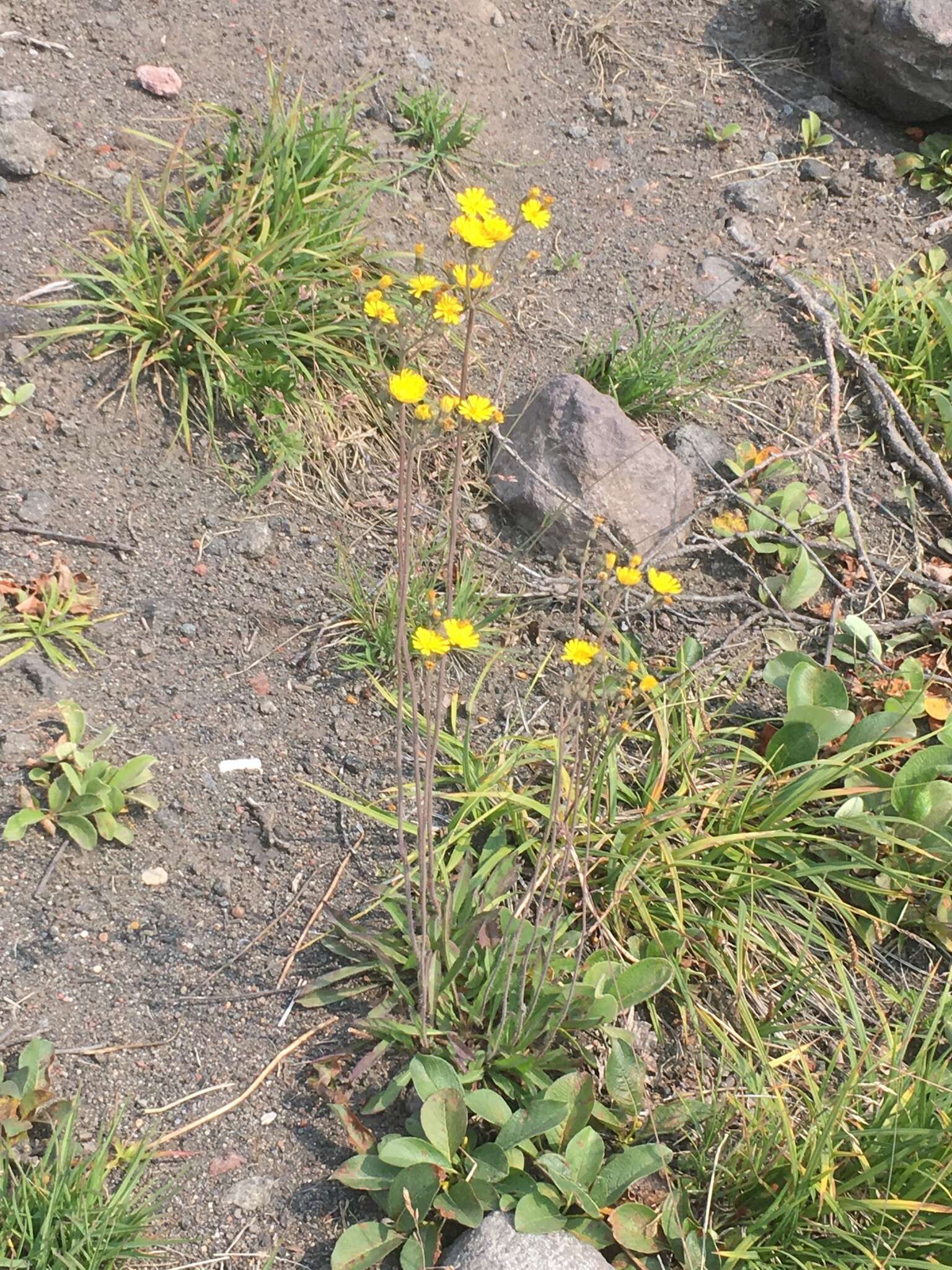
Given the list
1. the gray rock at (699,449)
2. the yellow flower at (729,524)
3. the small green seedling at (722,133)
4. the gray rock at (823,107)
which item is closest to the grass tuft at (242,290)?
the gray rock at (699,449)

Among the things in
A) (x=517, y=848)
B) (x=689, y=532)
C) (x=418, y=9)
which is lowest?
(x=517, y=848)

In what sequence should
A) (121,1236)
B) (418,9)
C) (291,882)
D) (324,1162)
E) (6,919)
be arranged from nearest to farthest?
(121,1236) → (324,1162) → (6,919) → (291,882) → (418,9)

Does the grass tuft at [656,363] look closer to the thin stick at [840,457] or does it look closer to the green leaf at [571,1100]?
the thin stick at [840,457]

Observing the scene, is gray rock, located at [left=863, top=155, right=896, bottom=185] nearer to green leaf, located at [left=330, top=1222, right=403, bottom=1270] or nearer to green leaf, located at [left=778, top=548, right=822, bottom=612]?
green leaf, located at [left=778, top=548, right=822, bottom=612]

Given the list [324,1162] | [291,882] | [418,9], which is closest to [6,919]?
[291,882]

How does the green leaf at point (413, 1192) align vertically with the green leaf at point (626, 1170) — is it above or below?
below

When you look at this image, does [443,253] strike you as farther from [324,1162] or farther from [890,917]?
[324,1162]

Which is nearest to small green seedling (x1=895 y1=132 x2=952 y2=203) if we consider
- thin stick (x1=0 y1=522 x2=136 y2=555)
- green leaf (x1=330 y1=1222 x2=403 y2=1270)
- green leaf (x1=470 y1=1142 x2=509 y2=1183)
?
thin stick (x1=0 y1=522 x2=136 y2=555)
